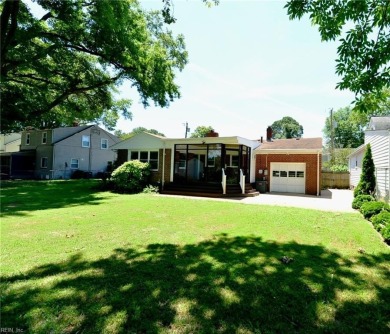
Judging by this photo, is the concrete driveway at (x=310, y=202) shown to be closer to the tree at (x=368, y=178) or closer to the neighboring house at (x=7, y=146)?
the tree at (x=368, y=178)

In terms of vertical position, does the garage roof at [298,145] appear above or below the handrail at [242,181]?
above

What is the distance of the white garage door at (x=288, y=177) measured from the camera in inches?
717

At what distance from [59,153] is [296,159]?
2565cm

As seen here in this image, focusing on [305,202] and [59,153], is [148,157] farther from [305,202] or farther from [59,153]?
[59,153]

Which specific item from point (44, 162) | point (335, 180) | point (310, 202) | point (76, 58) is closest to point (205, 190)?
point (310, 202)

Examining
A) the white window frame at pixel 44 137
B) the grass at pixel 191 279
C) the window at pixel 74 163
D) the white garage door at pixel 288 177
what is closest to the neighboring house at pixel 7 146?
the white window frame at pixel 44 137

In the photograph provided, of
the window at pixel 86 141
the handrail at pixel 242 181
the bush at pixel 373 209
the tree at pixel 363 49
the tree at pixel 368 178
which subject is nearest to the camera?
the tree at pixel 363 49

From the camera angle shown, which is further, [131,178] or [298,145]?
[298,145]

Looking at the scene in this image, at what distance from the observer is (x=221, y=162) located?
53.5ft

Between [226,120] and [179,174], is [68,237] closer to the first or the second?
[179,174]

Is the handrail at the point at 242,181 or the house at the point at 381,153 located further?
the handrail at the point at 242,181

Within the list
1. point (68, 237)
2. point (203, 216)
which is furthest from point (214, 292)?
point (203, 216)

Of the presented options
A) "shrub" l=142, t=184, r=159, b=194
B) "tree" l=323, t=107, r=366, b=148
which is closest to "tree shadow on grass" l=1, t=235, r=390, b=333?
"shrub" l=142, t=184, r=159, b=194

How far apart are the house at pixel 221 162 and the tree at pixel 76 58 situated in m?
3.63
